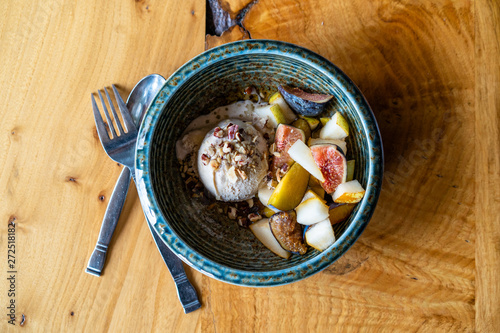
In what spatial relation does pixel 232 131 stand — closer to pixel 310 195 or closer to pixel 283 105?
pixel 283 105

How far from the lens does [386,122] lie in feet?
3.62

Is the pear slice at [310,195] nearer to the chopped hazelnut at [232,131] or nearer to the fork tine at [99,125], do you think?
the chopped hazelnut at [232,131]

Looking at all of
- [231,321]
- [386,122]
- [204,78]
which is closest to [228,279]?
[231,321]

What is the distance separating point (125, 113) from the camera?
1125 mm

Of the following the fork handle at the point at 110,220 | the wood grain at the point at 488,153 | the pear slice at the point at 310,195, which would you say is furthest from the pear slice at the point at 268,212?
the wood grain at the point at 488,153

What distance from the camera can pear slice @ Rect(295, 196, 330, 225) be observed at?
965 millimetres

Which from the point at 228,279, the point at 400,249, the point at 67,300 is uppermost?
the point at 400,249

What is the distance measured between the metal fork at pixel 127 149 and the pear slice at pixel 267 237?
26cm

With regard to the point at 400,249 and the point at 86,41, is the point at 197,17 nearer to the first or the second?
the point at 86,41

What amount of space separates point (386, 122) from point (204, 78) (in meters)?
0.55

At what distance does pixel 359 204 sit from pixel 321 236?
128 mm

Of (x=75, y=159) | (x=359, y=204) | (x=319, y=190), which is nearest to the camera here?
(x=359, y=204)

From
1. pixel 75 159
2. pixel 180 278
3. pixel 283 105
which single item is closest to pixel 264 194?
pixel 283 105

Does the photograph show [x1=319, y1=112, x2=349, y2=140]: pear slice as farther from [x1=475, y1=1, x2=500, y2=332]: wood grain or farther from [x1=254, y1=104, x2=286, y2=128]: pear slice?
[x1=475, y1=1, x2=500, y2=332]: wood grain
